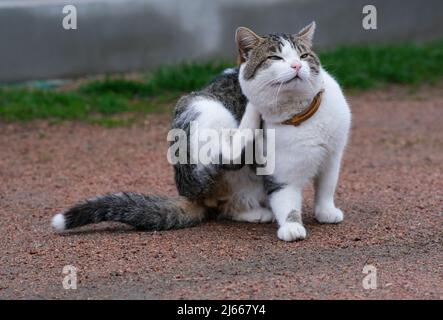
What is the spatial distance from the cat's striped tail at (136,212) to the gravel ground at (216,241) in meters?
0.10

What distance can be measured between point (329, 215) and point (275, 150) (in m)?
0.65

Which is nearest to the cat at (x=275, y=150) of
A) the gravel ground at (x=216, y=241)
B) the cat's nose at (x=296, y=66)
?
the cat's nose at (x=296, y=66)

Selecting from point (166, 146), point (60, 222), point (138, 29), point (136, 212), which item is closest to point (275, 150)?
point (136, 212)

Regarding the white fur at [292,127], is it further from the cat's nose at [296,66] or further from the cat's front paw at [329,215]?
the cat's front paw at [329,215]

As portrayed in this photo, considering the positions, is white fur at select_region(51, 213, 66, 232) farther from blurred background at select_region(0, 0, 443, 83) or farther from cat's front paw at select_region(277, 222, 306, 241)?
blurred background at select_region(0, 0, 443, 83)

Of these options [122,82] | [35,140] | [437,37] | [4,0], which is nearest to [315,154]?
[35,140]

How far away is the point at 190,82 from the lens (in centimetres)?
991

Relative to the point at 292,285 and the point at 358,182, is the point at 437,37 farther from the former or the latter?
the point at 292,285

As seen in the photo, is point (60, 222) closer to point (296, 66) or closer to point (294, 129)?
point (294, 129)

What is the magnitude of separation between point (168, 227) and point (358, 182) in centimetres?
202

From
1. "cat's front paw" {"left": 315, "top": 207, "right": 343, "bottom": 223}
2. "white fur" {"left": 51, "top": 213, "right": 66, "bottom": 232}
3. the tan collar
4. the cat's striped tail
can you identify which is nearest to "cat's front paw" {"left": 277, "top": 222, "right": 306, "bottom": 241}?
"cat's front paw" {"left": 315, "top": 207, "right": 343, "bottom": 223}

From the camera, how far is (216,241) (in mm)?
5203

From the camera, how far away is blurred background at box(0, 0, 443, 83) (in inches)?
396

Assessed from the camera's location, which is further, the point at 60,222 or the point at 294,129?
the point at 60,222
